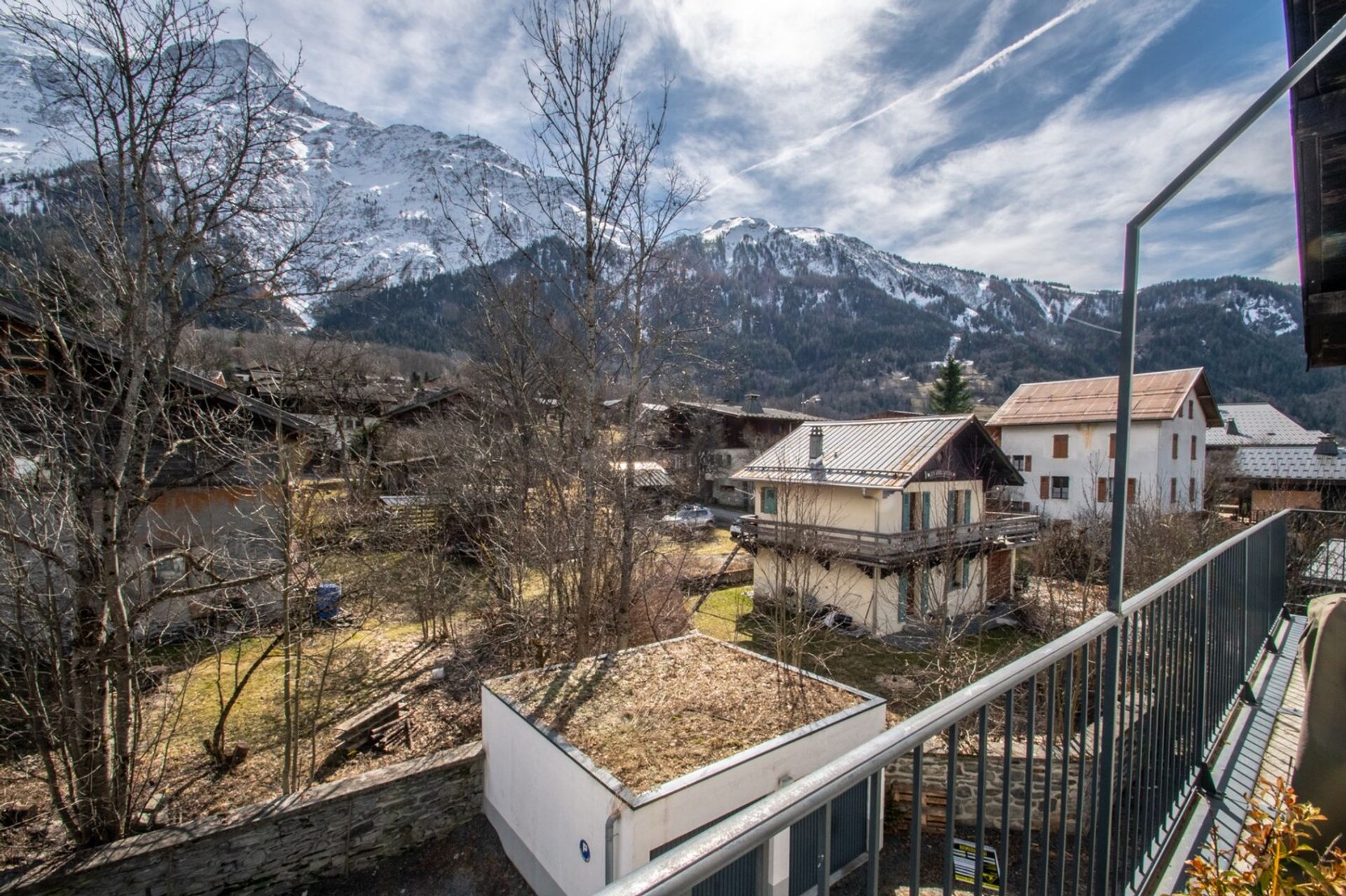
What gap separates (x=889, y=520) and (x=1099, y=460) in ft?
46.0

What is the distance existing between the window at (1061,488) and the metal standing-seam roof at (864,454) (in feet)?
41.1

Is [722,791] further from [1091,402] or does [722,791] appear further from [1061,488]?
[1091,402]

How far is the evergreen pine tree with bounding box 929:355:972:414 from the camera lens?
1652 inches

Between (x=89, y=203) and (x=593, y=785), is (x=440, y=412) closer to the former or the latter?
(x=89, y=203)

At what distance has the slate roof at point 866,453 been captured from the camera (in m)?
15.8

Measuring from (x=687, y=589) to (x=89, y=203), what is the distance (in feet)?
50.5

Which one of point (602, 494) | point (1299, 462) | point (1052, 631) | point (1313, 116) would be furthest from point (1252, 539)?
point (1299, 462)

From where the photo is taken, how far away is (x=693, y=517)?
94.8ft

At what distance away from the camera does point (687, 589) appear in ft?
59.8

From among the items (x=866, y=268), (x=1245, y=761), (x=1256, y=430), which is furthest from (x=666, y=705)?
(x=866, y=268)

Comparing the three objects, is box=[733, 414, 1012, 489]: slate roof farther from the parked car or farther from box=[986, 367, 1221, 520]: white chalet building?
box=[986, 367, 1221, 520]: white chalet building

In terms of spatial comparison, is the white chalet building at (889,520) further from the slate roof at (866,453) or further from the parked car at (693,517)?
the parked car at (693,517)

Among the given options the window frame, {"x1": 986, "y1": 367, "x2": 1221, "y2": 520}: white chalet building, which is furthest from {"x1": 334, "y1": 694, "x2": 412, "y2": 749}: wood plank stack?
{"x1": 986, "y1": 367, "x2": 1221, "y2": 520}: white chalet building

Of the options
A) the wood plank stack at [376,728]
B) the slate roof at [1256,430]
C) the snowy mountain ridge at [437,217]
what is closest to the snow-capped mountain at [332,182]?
the snowy mountain ridge at [437,217]
